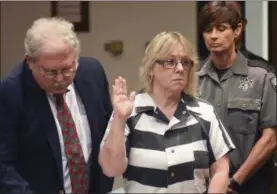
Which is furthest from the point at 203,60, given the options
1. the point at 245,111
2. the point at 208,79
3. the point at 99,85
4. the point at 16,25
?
the point at 16,25

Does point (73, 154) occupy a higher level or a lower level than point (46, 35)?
lower

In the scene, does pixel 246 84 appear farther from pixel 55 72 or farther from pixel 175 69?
pixel 55 72

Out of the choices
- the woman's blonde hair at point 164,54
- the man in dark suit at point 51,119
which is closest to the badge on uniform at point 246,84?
the woman's blonde hair at point 164,54

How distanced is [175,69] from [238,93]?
1.29ft

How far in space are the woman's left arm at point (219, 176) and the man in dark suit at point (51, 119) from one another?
254 mm

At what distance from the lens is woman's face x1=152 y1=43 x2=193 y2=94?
112cm

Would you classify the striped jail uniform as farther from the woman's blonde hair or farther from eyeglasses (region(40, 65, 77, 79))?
eyeglasses (region(40, 65, 77, 79))

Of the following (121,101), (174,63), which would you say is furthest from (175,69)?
(121,101)

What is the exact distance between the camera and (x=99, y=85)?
1281 millimetres

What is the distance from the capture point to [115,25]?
210 cm

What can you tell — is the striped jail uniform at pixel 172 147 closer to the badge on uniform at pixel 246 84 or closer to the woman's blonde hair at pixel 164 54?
the woman's blonde hair at pixel 164 54

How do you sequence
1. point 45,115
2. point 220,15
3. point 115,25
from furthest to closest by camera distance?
point 115,25, point 220,15, point 45,115

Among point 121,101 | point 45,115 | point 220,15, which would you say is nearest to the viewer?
point 121,101

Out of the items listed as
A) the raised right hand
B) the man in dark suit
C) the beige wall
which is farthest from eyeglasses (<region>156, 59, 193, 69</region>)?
the beige wall
